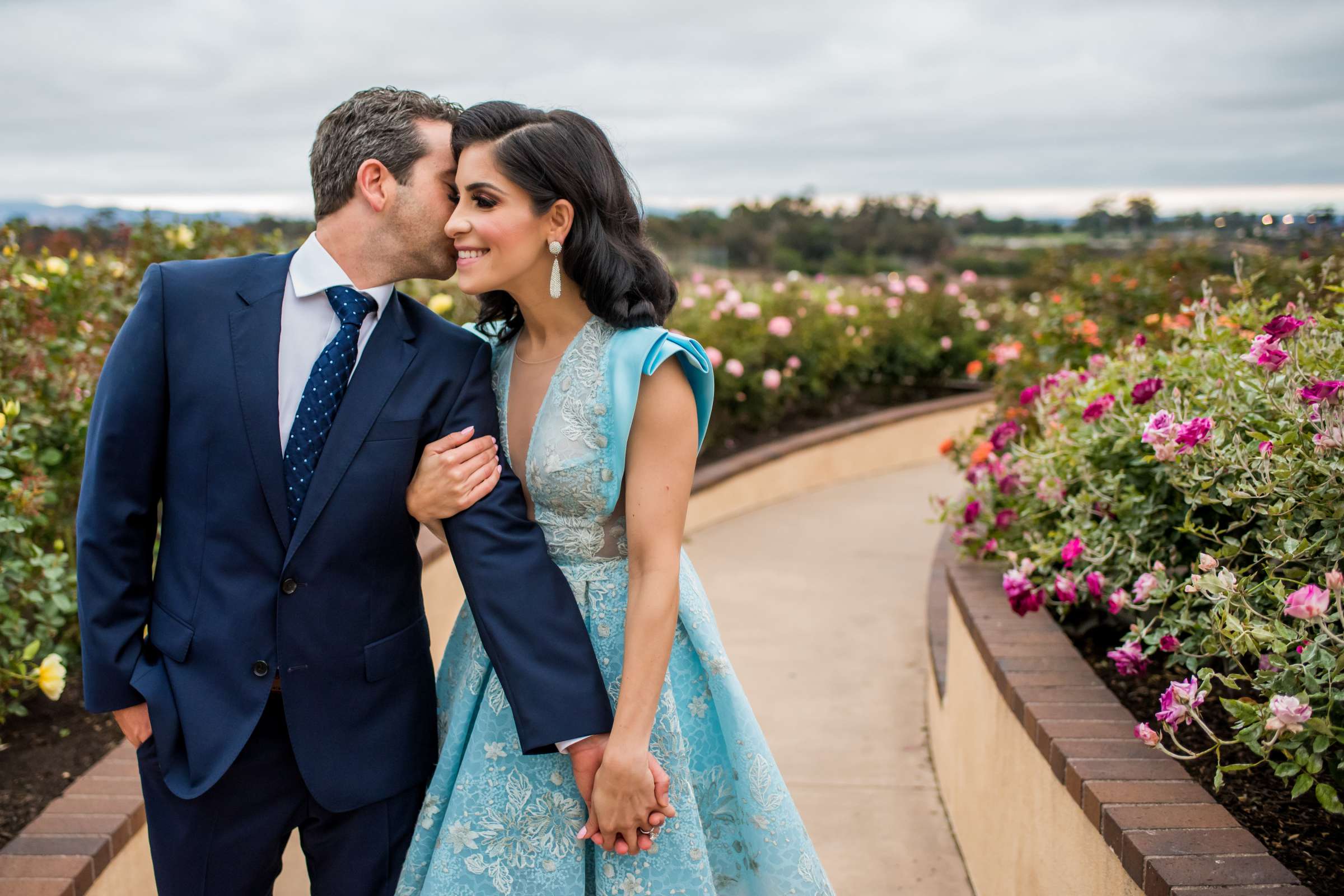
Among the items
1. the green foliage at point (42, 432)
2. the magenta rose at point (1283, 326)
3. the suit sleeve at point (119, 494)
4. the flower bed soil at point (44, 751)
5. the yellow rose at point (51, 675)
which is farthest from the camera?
the green foliage at point (42, 432)

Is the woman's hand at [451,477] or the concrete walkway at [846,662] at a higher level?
the woman's hand at [451,477]

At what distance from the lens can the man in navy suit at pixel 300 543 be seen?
5.52 ft

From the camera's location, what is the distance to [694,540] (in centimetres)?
665

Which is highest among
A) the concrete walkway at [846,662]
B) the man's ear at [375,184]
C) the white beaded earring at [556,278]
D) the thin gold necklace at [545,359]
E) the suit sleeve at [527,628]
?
the man's ear at [375,184]

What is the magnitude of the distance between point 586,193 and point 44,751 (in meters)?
2.18

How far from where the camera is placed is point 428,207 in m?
1.86

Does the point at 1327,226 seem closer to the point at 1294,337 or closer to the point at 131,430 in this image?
the point at 1294,337

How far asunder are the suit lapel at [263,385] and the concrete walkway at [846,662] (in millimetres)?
2048

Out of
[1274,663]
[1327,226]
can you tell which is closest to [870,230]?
[1327,226]

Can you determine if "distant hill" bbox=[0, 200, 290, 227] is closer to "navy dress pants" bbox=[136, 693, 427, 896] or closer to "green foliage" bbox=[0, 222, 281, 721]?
"green foliage" bbox=[0, 222, 281, 721]

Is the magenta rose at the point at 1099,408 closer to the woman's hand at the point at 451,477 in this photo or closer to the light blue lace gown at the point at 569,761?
the light blue lace gown at the point at 569,761

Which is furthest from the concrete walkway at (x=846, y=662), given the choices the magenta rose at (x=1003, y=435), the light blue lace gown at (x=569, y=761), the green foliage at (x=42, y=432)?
the green foliage at (x=42, y=432)

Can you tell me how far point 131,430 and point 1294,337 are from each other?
230cm

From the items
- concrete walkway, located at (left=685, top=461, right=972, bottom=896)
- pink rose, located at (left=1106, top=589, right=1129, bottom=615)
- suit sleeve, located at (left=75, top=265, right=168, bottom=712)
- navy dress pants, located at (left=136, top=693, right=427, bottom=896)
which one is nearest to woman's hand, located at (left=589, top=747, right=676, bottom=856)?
navy dress pants, located at (left=136, top=693, right=427, bottom=896)
